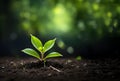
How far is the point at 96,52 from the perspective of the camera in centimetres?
412

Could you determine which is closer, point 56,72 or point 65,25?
point 56,72

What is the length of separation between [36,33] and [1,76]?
5.32ft

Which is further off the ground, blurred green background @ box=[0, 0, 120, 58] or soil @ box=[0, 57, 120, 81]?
blurred green background @ box=[0, 0, 120, 58]

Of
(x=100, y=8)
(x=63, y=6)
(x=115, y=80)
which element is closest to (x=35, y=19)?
(x=63, y=6)

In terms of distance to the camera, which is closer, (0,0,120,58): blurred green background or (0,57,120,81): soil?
(0,57,120,81): soil

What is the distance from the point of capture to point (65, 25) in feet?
12.2

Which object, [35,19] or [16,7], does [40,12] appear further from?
[16,7]

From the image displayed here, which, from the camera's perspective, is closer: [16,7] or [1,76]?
[1,76]

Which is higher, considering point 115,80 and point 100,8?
point 100,8

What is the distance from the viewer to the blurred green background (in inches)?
144

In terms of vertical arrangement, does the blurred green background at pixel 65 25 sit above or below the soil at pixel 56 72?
above

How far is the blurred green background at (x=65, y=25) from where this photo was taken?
3.66m

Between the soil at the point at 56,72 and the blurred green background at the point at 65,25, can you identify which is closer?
the soil at the point at 56,72

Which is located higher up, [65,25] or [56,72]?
[65,25]
